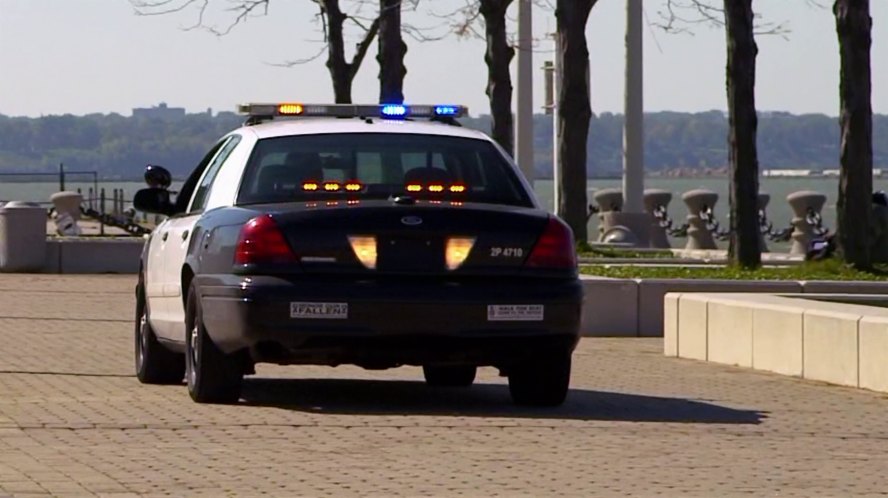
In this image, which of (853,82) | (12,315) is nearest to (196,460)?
(12,315)

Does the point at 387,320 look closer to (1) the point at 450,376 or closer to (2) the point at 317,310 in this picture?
(2) the point at 317,310

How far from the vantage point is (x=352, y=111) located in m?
14.0

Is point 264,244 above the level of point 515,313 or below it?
above

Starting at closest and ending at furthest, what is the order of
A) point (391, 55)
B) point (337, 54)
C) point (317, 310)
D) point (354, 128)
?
point (317, 310), point (354, 128), point (391, 55), point (337, 54)

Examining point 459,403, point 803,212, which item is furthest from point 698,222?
point 459,403

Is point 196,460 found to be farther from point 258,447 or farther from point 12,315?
point 12,315

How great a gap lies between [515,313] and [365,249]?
864mm

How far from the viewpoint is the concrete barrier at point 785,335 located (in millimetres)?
14805

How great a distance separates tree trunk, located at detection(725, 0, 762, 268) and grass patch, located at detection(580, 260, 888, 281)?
82 cm

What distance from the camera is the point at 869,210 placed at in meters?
24.3

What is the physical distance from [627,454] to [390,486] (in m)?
1.61

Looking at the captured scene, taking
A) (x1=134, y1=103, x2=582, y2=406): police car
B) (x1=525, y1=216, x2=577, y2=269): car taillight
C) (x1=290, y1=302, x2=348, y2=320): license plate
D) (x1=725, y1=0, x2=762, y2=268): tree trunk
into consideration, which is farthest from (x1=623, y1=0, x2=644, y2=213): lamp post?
(x1=290, y1=302, x2=348, y2=320): license plate

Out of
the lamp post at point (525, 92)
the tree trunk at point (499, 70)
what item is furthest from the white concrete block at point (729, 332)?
the lamp post at point (525, 92)

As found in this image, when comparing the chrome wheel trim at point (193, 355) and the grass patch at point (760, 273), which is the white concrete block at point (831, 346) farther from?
the grass patch at point (760, 273)
